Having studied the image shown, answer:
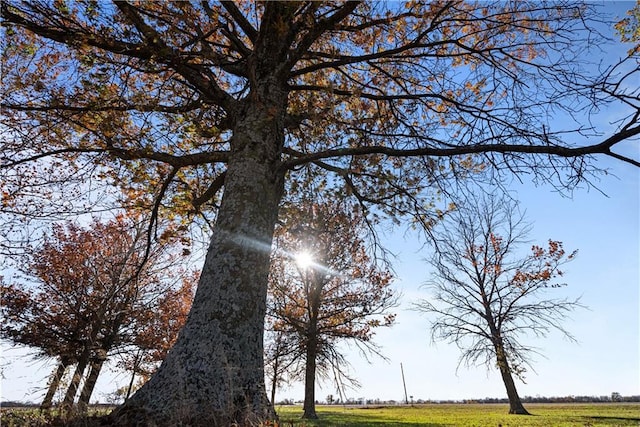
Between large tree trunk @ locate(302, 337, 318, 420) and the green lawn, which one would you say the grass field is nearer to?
the green lawn

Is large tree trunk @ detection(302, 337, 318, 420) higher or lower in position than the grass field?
higher

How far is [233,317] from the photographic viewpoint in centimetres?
355

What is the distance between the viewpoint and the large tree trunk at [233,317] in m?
2.97

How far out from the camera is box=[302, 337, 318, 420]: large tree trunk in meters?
14.1

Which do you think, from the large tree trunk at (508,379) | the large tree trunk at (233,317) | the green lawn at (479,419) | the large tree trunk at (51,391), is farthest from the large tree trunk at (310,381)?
the large tree trunk at (233,317)

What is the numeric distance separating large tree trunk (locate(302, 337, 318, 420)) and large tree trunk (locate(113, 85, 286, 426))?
12.1 m

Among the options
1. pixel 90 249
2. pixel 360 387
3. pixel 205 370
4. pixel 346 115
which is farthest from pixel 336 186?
pixel 90 249

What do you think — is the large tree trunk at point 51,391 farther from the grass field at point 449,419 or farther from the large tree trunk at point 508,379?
the large tree trunk at point 508,379

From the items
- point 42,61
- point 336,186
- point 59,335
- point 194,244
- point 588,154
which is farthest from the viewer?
point 59,335

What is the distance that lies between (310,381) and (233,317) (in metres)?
13.0

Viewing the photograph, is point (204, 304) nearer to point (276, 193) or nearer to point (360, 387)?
point (276, 193)

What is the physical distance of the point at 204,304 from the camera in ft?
11.9

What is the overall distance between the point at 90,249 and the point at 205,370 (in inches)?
572

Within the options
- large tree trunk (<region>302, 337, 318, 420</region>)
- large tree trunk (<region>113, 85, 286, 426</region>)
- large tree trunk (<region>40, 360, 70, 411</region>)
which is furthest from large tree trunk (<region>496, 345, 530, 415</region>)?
large tree trunk (<region>40, 360, 70, 411</region>)
